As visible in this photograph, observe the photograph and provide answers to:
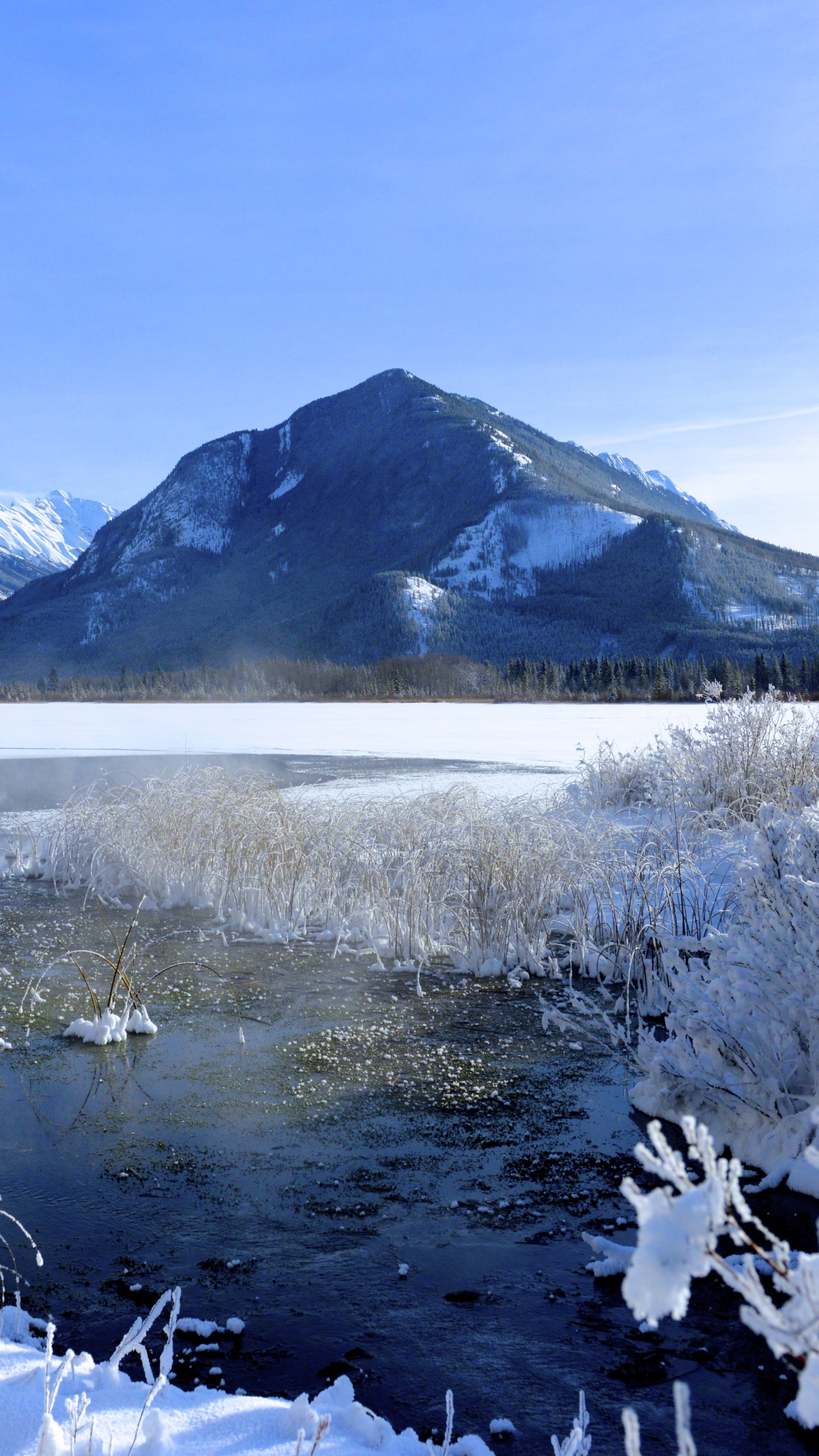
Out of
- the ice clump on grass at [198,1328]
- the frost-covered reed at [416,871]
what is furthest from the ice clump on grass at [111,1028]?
the ice clump on grass at [198,1328]

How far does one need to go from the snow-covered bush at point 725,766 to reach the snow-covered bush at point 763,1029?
5387 mm

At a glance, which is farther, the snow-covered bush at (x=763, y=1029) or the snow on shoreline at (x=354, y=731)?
the snow on shoreline at (x=354, y=731)

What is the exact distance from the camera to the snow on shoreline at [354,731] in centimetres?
2375

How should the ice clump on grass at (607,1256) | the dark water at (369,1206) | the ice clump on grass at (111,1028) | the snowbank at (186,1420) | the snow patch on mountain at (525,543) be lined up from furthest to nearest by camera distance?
the snow patch on mountain at (525,543), the ice clump on grass at (111,1028), the ice clump on grass at (607,1256), the dark water at (369,1206), the snowbank at (186,1420)

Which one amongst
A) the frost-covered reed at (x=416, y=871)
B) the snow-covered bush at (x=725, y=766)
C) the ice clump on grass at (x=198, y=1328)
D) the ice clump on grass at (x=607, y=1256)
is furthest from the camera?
the snow-covered bush at (x=725, y=766)

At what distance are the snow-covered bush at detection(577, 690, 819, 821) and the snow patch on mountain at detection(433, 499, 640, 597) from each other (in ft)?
476

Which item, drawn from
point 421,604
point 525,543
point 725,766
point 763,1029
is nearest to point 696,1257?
point 763,1029

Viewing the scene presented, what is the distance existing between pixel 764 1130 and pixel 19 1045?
4.39 m

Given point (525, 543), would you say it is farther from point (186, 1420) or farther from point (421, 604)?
point (186, 1420)

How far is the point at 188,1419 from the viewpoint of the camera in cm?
273

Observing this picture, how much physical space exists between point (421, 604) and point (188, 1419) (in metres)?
144

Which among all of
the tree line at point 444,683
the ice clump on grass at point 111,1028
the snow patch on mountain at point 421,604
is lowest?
the ice clump on grass at point 111,1028

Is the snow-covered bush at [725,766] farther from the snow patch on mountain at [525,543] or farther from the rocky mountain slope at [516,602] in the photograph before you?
the snow patch on mountain at [525,543]

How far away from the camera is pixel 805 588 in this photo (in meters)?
135
